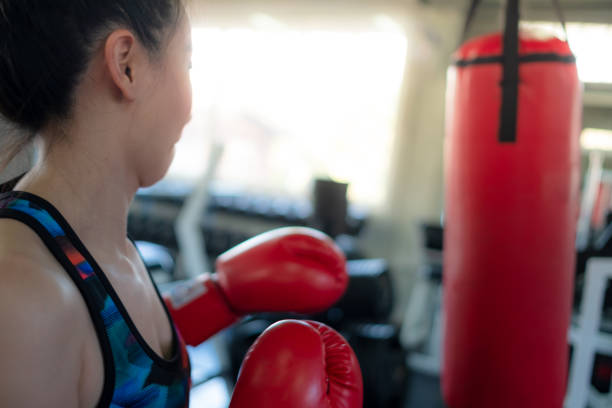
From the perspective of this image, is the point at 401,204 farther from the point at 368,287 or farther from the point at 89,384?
the point at 89,384

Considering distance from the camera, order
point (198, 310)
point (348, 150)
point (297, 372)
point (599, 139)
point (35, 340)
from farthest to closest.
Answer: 1. point (348, 150)
2. point (599, 139)
3. point (198, 310)
4. point (297, 372)
5. point (35, 340)

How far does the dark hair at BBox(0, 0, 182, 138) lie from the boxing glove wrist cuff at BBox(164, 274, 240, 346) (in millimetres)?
548

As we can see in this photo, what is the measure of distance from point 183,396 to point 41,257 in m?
0.34

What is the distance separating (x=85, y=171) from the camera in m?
0.62

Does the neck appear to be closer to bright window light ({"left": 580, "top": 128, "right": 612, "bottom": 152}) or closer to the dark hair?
the dark hair

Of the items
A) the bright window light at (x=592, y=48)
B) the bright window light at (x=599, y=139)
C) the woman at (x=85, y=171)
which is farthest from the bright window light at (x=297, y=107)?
the woman at (x=85, y=171)

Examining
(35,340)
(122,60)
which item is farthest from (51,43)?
(35,340)

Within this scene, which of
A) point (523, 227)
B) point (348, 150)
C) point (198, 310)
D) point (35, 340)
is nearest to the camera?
point (35, 340)

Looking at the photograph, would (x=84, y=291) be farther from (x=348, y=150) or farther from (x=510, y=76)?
(x=348, y=150)

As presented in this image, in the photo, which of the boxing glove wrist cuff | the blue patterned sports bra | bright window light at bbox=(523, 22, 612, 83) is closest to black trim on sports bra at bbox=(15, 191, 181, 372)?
the blue patterned sports bra

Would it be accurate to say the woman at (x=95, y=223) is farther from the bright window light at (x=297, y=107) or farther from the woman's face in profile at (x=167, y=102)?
the bright window light at (x=297, y=107)

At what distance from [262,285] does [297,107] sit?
10.4 feet

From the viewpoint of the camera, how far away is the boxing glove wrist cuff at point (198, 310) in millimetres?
1035

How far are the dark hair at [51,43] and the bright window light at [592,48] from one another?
3255 millimetres
